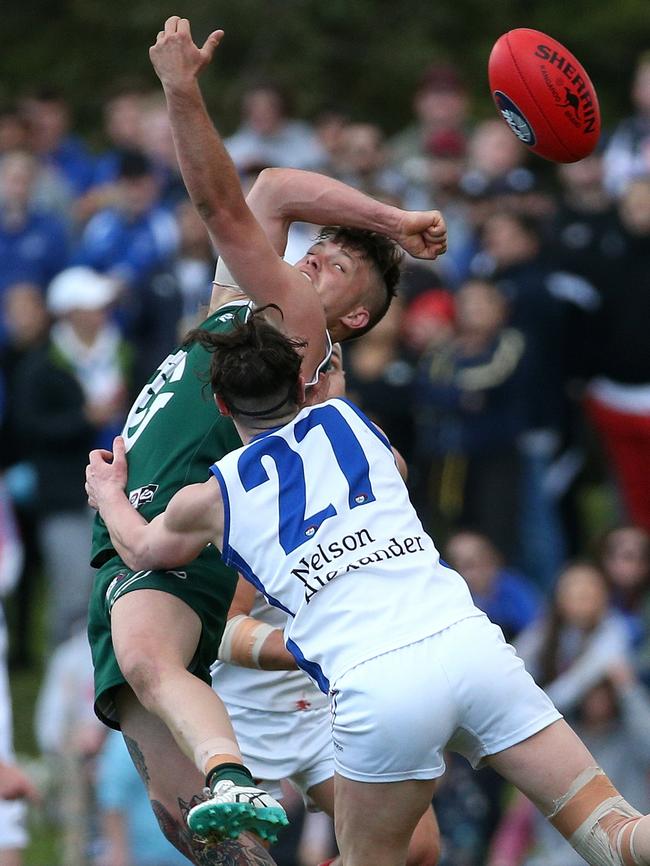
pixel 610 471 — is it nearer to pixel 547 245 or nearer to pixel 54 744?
pixel 547 245

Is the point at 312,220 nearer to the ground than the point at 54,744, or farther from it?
farther from it

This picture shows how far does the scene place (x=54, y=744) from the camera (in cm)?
950

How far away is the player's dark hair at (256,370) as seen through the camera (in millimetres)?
5031

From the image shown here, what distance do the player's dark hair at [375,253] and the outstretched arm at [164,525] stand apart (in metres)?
0.98

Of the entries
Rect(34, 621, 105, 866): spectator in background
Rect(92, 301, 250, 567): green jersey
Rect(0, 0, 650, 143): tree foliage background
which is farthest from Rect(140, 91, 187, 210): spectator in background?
Rect(92, 301, 250, 567): green jersey

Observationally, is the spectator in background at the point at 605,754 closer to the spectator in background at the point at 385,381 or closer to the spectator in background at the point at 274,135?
the spectator in background at the point at 385,381

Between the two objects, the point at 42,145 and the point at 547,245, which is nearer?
the point at 547,245

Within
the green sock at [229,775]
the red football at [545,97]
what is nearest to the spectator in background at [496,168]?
the red football at [545,97]

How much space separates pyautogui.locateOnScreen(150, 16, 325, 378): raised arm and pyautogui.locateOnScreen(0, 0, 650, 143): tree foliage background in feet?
38.6

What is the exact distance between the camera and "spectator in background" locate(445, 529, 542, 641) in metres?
9.48

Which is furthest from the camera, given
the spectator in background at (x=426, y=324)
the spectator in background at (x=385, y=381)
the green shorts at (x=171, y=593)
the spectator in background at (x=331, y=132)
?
the spectator in background at (x=331, y=132)

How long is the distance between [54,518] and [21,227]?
2.73 metres

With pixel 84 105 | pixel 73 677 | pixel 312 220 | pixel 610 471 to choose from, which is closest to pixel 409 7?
pixel 84 105

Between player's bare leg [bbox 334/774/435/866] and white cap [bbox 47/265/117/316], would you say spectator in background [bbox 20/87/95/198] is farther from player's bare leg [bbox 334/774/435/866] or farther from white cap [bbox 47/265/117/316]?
player's bare leg [bbox 334/774/435/866]
